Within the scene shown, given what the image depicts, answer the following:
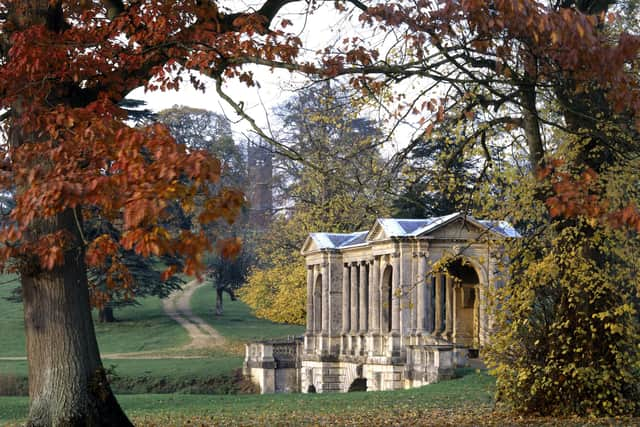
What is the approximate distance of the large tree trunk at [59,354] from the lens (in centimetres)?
1088

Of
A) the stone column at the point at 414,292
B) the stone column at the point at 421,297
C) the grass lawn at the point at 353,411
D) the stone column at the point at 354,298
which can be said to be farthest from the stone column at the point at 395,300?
the grass lawn at the point at 353,411

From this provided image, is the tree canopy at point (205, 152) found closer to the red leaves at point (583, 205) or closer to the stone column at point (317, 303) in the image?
the red leaves at point (583, 205)

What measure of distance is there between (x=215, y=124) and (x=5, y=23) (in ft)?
214

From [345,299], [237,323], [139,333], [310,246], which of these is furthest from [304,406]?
[237,323]

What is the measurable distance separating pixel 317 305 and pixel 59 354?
28.4 meters

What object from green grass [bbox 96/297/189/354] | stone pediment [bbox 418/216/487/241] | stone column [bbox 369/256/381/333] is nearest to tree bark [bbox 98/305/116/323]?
green grass [bbox 96/297/189/354]

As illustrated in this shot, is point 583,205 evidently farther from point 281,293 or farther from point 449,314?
point 281,293

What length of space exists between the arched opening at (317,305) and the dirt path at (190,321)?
257 inches

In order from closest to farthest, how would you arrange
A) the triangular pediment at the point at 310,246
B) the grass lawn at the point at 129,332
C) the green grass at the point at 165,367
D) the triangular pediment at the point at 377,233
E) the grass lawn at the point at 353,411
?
the grass lawn at the point at 353,411 < the triangular pediment at the point at 377,233 < the green grass at the point at 165,367 < the triangular pediment at the point at 310,246 < the grass lawn at the point at 129,332

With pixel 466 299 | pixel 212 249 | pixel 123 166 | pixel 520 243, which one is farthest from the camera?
pixel 466 299

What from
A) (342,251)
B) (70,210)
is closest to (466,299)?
(342,251)

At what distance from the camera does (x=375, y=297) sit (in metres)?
33.3

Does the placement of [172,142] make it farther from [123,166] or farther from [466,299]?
[466,299]

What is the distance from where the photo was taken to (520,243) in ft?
46.4
